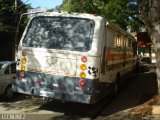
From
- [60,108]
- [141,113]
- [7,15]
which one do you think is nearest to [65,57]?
[60,108]

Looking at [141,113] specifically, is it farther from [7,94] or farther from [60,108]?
[7,94]

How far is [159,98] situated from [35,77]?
3.97 meters

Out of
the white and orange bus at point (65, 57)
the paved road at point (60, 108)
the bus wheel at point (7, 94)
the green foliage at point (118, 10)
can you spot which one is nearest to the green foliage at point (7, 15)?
the green foliage at point (118, 10)

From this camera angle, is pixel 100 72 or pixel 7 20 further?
pixel 7 20

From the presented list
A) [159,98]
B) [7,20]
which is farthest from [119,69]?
[7,20]

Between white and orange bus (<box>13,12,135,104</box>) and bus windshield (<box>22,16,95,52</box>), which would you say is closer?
white and orange bus (<box>13,12,135,104</box>)

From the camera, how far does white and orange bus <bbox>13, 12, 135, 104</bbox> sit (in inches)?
392

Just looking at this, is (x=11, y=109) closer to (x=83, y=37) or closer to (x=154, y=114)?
(x=83, y=37)

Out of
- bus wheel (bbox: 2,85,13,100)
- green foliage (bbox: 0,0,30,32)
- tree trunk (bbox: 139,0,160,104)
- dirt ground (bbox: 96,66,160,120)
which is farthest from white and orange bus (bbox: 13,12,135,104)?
green foliage (bbox: 0,0,30,32)

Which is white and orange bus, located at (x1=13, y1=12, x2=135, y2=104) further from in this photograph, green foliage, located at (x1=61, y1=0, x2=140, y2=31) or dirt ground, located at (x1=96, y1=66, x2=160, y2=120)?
green foliage, located at (x1=61, y1=0, x2=140, y2=31)

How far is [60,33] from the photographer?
1066cm

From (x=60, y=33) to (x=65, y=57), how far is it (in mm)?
871

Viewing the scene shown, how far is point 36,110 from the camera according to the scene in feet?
36.9

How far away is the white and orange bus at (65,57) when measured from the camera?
32.7 ft
